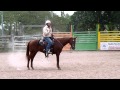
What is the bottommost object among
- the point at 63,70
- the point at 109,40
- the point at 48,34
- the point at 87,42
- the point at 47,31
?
the point at 63,70

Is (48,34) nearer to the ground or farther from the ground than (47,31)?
nearer to the ground

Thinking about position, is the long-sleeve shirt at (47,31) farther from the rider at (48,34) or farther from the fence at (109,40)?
the fence at (109,40)

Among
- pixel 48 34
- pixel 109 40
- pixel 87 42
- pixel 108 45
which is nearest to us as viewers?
pixel 48 34

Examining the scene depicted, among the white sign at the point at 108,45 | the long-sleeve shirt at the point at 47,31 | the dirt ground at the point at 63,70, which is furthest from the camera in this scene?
the white sign at the point at 108,45

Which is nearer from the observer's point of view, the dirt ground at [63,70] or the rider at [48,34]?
the dirt ground at [63,70]

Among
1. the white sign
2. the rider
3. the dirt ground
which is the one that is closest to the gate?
the white sign

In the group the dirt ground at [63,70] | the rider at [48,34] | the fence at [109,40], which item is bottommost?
the dirt ground at [63,70]

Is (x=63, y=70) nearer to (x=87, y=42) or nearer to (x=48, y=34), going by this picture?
(x=48, y=34)

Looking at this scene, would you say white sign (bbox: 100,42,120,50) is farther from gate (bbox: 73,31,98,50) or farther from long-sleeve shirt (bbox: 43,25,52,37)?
long-sleeve shirt (bbox: 43,25,52,37)

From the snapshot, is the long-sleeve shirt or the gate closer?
the long-sleeve shirt

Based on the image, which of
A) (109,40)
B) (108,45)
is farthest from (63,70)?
(109,40)

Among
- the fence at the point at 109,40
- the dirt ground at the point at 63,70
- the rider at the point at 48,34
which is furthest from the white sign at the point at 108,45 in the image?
the rider at the point at 48,34
